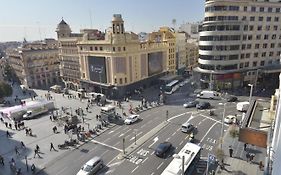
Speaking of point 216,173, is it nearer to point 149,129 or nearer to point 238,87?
point 149,129

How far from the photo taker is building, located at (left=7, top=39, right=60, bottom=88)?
91312 mm

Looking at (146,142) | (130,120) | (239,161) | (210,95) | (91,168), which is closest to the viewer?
(91,168)

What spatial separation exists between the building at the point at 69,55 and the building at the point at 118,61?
31.5ft

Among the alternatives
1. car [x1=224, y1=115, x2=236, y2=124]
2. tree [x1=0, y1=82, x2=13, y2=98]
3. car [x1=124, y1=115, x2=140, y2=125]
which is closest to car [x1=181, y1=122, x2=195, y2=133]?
car [x1=224, y1=115, x2=236, y2=124]

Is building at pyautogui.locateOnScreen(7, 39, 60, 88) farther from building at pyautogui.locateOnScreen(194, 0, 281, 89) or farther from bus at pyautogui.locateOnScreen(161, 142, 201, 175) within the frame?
bus at pyautogui.locateOnScreen(161, 142, 201, 175)

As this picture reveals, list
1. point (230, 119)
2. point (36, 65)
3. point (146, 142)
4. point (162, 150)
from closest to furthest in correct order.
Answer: point (162, 150) → point (146, 142) → point (230, 119) → point (36, 65)

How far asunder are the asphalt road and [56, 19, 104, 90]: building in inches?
1741

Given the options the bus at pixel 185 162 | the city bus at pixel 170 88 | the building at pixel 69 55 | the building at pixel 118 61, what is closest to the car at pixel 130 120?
the bus at pixel 185 162

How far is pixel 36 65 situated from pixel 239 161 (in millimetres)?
87772

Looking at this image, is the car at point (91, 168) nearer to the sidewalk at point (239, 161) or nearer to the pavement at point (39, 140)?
the pavement at point (39, 140)

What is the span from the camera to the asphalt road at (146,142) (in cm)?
3262

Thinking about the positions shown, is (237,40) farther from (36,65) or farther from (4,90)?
(36,65)

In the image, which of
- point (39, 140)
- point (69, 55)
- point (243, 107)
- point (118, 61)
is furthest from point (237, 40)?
point (69, 55)

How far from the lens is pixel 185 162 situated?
2844 centimetres
